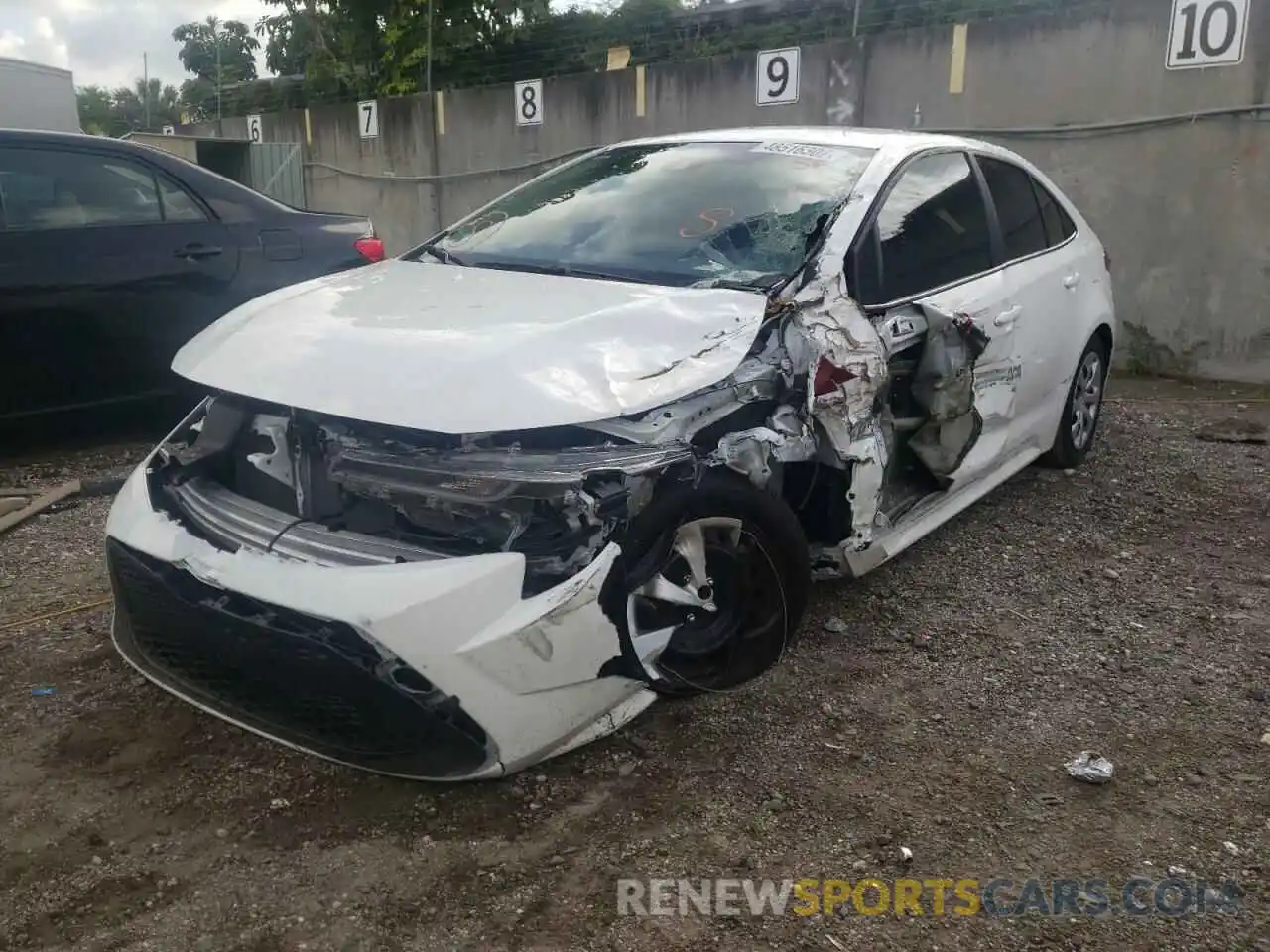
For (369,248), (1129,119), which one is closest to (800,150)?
(369,248)

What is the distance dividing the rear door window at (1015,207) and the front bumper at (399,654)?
2677mm

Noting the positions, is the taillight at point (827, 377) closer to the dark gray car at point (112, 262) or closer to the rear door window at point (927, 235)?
the rear door window at point (927, 235)

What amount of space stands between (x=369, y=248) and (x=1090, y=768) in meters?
4.44

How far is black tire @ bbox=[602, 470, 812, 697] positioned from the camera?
2660 mm

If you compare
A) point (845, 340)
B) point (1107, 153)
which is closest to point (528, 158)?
point (1107, 153)

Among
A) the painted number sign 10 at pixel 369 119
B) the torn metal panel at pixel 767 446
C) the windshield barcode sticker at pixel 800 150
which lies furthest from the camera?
the painted number sign 10 at pixel 369 119

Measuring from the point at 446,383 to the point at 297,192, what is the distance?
1162 centimetres

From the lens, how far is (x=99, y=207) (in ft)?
16.6

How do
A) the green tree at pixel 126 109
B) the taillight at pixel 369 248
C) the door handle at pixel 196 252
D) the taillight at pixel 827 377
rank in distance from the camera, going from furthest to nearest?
1. the green tree at pixel 126 109
2. the taillight at pixel 369 248
3. the door handle at pixel 196 252
4. the taillight at pixel 827 377

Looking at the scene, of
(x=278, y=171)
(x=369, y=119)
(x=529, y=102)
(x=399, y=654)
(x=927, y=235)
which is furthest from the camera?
(x=278, y=171)

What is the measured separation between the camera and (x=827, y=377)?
313 centimetres

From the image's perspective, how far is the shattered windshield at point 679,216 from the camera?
134 inches

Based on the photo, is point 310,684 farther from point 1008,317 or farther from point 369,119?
point 369,119

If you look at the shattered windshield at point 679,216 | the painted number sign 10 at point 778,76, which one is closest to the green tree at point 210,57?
the painted number sign 10 at point 778,76
